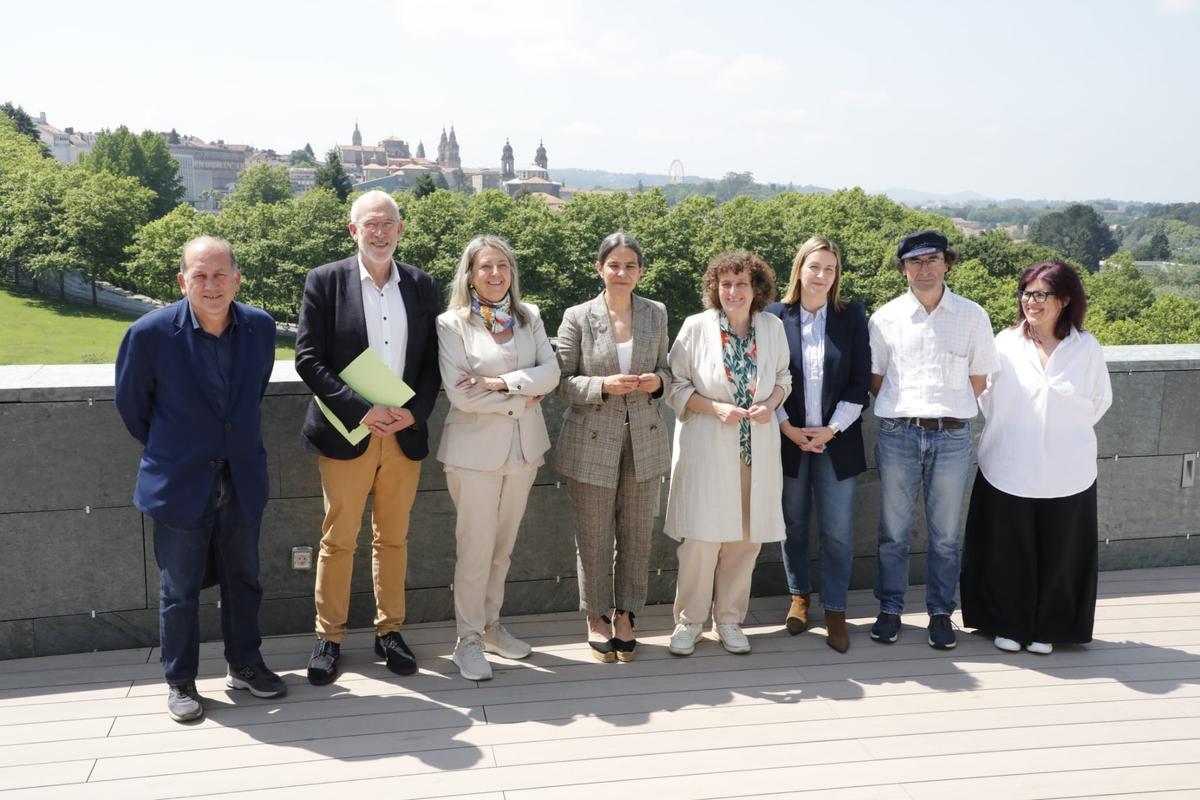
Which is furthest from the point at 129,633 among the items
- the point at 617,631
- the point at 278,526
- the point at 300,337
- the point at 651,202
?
the point at 651,202

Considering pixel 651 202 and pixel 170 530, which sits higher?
pixel 651 202

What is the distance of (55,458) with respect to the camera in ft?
12.0

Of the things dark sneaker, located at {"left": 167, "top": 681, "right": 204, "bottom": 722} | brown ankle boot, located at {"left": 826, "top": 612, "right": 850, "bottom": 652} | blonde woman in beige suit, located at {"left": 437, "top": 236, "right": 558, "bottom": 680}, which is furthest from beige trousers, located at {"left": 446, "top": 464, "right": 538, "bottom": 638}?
brown ankle boot, located at {"left": 826, "top": 612, "right": 850, "bottom": 652}

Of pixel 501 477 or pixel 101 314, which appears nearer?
pixel 501 477

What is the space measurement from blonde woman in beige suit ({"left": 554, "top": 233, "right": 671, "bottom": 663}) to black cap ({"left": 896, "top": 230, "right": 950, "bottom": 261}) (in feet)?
3.28

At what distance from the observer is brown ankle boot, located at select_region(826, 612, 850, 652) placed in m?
3.89

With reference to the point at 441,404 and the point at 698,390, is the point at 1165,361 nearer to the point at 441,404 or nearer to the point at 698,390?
the point at 698,390

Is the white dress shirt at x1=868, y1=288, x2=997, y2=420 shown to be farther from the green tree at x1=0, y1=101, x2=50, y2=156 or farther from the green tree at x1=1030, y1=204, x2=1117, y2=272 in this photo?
the green tree at x1=0, y1=101, x2=50, y2=156

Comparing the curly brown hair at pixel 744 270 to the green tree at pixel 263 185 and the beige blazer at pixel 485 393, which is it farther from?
the green tree at pixel 263 185

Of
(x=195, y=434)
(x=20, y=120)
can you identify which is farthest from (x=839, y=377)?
(x=20, y=120)

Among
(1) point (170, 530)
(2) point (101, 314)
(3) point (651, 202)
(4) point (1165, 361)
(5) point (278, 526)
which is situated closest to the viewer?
(1) point (170, 530)

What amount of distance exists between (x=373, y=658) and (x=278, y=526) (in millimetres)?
672

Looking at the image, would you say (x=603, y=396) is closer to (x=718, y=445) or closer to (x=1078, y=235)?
(x=718, y=445)

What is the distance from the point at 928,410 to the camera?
3811 millimetres
